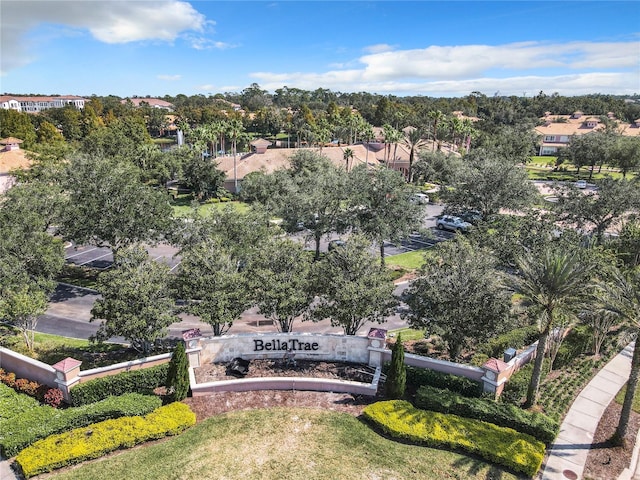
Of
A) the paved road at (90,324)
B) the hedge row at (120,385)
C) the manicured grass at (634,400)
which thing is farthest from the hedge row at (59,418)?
the manicured grass at (634,400)

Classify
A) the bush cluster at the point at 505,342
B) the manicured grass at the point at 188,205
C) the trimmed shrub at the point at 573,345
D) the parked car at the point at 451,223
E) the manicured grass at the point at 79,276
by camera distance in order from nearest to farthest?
the trimmed shrub at the point at 573,345 < the bush cluster at the point at 505,342 < the manicured grass at the point at 79,276 < the parked car at the point at 451,223 < the manicured grass at the point at 188,205

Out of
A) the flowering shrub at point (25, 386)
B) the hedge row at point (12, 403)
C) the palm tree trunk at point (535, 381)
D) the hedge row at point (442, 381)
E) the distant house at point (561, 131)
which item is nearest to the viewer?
the hedge row at point (12, 403)

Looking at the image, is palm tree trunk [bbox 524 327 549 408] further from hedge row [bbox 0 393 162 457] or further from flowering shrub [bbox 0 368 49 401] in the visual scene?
flowering shrub [bbox 0 368 49 401]

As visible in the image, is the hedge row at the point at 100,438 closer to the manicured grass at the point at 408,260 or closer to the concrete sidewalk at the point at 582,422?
the concrete sidewalk at the point at 582,422

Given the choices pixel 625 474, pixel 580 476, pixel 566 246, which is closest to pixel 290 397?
pixel 580 476

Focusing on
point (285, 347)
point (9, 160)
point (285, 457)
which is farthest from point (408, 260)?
point (9, 160)

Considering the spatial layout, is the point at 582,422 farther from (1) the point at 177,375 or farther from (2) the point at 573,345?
(1) the point at 177,375

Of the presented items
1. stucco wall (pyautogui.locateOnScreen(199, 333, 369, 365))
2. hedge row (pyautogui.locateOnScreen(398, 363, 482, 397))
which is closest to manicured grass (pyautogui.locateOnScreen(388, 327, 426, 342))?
stucco wall (pyautogui.locateOnScreen(199, 333, 369, 365))
